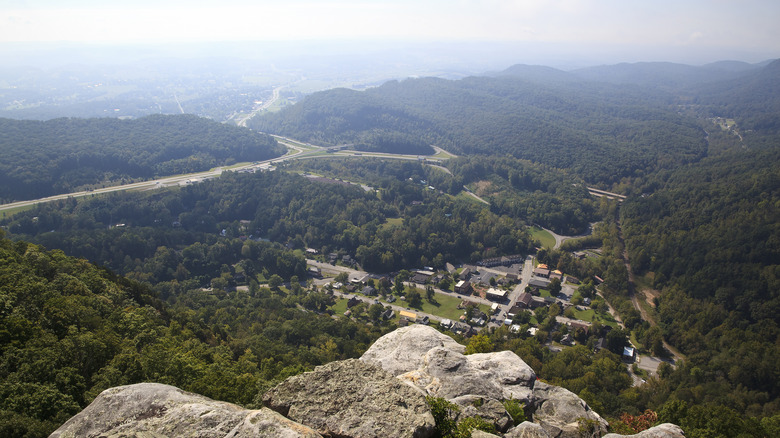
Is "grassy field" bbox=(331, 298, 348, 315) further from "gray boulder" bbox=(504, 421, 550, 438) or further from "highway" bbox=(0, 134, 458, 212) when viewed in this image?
"highway" bbox=(0, 134, 458, 212)

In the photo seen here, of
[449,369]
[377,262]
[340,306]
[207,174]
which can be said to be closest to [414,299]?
[340,306]

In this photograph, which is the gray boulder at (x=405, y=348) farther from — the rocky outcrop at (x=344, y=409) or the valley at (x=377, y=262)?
the valley at (x=377, y=262)

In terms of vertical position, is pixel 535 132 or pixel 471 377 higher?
pixel 471 377

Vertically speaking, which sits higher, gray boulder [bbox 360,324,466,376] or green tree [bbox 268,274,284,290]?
gray boulder [bbox 360,324,466,376]

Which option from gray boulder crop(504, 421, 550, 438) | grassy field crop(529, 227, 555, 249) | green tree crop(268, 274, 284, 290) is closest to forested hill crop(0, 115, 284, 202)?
green tree crop(268, 274, 284, 290)

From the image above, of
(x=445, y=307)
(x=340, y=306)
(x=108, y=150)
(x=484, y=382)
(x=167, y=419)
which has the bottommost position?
(x=340, y=306)

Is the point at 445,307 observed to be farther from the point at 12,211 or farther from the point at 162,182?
the point at 12,211

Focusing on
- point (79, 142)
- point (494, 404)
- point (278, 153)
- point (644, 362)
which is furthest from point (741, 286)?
point (79, 142)
